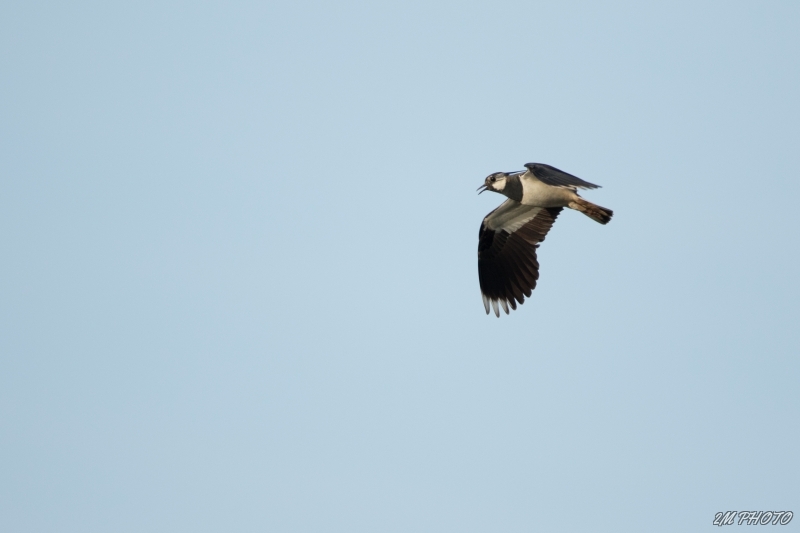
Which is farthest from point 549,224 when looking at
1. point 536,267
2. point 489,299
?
point 489,299

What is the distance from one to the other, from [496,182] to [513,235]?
5.12 feet

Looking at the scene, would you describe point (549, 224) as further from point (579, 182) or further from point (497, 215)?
point (579, 182)

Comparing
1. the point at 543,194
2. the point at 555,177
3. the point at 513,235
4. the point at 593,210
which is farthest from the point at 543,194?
the point at 513,235

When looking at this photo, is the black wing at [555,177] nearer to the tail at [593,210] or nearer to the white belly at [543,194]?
the white belly at [543,194]

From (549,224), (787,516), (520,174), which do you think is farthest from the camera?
(549,224)

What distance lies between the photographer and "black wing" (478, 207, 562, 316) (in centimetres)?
1641

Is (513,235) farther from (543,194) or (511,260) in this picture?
(543,194)

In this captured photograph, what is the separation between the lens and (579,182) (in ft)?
42.4

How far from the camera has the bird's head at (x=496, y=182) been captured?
15.5 meters

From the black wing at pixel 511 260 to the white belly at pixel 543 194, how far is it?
1.10 meters

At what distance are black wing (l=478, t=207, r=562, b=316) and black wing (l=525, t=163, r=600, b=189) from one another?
213cm

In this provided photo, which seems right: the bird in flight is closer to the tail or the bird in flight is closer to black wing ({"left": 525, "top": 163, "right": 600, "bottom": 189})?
the tail

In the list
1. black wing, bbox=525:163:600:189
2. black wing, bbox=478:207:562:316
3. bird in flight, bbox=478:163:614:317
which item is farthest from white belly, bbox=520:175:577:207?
black wing, bbox=478:207:562:316

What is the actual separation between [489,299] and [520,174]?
2928 millimetres
